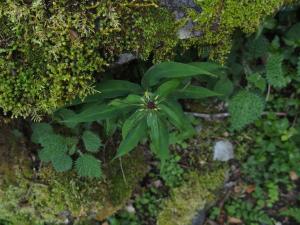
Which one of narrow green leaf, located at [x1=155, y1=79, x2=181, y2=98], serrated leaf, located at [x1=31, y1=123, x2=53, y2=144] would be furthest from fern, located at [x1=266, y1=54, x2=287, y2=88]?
serrated leaf, located at [x1=31, y1=123, x2=53, y2=144]

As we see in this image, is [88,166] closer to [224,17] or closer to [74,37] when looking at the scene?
[74,37]

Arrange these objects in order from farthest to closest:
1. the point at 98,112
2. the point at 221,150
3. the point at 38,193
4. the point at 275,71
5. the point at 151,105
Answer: the point at 221,150 → the point at 275,71 → the point at 38,193 → the point at 98,112 → the point at 151,105

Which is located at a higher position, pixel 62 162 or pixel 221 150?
pixel 62 162

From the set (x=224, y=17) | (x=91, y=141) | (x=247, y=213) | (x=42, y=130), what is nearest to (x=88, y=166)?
(x=91, y=141)

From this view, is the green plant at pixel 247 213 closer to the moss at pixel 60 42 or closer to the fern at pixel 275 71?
the fern at pixel 275 71

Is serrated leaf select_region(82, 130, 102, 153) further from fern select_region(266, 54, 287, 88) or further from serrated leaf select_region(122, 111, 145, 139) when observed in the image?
fern select_region(266, 54, 287, 88)

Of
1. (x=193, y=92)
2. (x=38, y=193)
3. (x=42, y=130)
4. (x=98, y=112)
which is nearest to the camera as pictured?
(x=98, y=112)

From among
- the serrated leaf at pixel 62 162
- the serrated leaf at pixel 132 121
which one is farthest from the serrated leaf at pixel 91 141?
the serrated leaf at pixel 132 121
